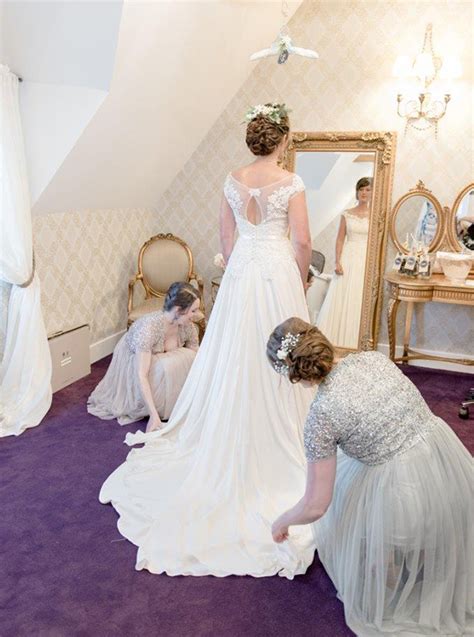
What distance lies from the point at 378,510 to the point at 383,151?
3253 mm

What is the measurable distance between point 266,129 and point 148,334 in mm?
1307

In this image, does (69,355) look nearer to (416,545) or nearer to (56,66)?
(56,66)

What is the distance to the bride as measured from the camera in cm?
255

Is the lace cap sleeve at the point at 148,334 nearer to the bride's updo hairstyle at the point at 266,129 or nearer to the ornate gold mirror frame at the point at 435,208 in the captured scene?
the bride's updo hairstyle at the point at 266,129

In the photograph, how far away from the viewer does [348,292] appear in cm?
470

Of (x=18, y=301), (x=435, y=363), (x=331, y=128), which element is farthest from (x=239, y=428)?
(x=331, y=128)

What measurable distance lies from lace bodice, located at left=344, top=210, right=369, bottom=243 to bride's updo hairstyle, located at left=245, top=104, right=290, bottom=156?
77.4 inches

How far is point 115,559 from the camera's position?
7.63ft

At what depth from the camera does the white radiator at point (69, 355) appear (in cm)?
403

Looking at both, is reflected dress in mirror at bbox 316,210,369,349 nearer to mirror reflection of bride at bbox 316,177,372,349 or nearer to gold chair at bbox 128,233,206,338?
mirror reflection of bride at bbox 316,177,372,349

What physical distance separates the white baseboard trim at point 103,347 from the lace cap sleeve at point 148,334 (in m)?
1.34

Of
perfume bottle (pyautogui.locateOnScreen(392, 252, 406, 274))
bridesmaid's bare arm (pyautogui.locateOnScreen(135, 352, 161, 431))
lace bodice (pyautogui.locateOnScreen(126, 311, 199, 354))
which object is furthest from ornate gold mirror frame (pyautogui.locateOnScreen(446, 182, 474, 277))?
bridesmaid's bare arm (pyautogui.locateOnScreen(135, 352, 161, 431))

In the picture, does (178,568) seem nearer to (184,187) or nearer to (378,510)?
(378,510)

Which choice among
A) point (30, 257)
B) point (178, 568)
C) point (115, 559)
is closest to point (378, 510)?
point (178, 568)
